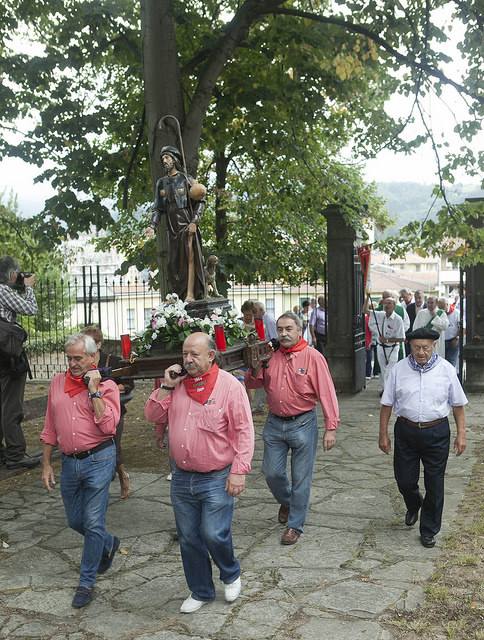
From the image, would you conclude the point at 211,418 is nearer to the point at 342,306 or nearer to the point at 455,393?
the point at 455,393

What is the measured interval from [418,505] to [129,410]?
8345 mm

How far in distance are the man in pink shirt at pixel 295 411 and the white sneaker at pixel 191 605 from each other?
147cm

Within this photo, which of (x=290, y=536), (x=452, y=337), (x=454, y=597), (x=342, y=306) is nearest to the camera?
(x=454, y=597)

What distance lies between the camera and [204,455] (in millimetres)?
5301

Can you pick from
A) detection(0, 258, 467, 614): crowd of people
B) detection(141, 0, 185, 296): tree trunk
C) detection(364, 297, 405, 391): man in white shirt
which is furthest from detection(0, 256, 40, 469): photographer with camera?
detection(364, 297, 405, 391): man in white shirt

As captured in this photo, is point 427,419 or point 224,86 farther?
point 224,86

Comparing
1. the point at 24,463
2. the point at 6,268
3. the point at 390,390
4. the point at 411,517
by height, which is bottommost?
the point at 24,463

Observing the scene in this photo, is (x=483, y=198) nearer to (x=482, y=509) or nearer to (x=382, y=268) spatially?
(x=482, y=509)

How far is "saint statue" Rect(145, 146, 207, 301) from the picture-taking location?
8516mm

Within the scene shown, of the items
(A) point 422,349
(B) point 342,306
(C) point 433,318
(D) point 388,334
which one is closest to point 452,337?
(C) point 433,318

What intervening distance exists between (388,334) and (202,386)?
375 inches

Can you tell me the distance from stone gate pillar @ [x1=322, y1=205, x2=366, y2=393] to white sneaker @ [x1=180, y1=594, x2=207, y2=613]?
10660 millimetres

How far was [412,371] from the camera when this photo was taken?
22.5 feet

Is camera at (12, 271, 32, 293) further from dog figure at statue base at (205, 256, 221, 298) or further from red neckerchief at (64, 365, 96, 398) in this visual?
red neckerchief at (64, 365, 96, 398)
